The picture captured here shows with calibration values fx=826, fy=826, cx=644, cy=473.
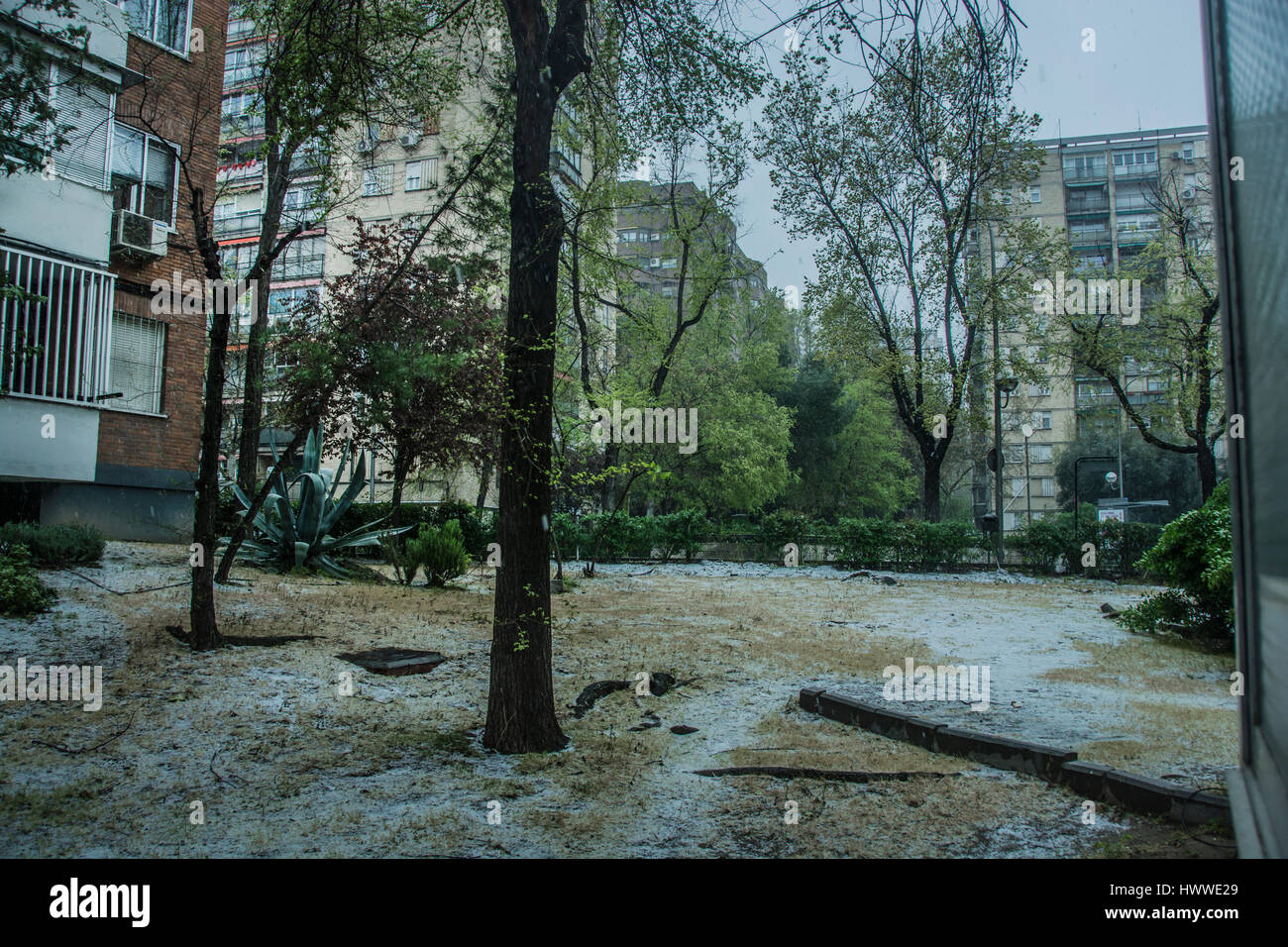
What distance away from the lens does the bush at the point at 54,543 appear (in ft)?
30.2

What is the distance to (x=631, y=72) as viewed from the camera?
8078 mm

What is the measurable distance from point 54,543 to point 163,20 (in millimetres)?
10630

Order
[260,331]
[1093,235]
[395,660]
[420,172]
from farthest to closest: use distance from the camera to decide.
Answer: [1093,235] → [420,172] → [260,331] → [395,660]

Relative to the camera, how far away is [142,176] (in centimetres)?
1468

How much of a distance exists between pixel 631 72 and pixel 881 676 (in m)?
6.41

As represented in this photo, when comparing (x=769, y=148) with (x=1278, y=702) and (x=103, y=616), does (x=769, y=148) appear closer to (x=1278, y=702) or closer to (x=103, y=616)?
(x=103, y=616)

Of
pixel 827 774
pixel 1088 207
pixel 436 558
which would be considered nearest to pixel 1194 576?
pixel 827 774

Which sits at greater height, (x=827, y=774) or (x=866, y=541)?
(x=866, y=541)

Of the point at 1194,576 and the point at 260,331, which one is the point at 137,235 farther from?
the point at 1194,576

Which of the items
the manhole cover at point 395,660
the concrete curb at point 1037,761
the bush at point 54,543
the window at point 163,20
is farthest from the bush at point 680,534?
the concrete curb at point 1037,761

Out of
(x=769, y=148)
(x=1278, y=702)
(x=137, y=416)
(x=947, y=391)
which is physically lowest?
(x=1278, y=702)

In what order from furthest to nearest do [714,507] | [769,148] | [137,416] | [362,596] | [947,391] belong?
[714,507] < [947,391] < [769,148] < [137,416] < [362,596]
